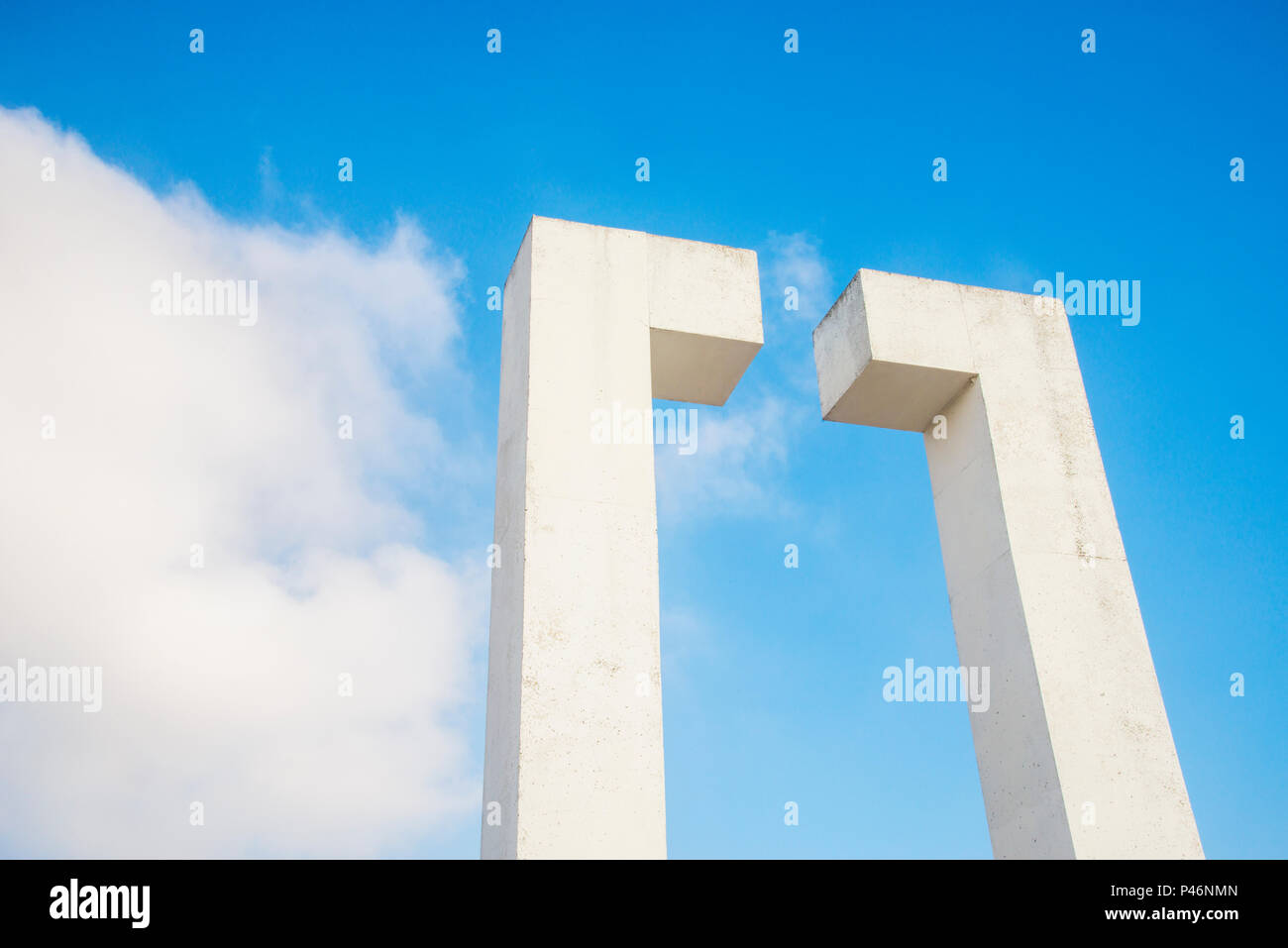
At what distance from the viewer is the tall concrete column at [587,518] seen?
22.3 feet

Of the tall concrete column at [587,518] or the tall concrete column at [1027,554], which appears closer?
the tall concrete column at [587,518]

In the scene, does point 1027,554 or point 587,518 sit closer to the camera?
point 587,518

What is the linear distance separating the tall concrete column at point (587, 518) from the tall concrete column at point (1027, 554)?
1.35m

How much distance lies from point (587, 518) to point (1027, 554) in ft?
11.7

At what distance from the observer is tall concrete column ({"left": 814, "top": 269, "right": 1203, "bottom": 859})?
25.8ft

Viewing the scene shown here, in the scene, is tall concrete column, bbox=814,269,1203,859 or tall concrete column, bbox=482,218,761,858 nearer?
tall concrete column, bbox=482,218,761,858

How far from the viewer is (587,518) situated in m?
7.65

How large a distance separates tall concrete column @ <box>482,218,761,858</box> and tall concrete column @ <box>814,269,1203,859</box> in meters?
1.35

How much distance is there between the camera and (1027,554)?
8625 millimetres

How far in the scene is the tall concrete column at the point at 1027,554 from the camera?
7.86 metres
